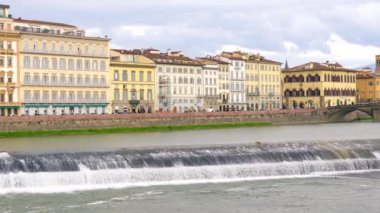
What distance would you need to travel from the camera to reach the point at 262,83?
126188 mm

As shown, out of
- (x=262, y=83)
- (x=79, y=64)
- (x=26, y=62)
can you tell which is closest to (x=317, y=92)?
(x=262, y=83)

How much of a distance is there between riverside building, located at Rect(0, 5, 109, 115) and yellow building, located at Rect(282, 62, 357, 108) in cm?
4904

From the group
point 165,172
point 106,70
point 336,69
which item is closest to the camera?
point 165,172

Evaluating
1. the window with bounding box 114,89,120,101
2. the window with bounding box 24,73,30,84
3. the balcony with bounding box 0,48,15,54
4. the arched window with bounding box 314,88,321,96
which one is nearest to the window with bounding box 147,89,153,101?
the window with bounding box 114,89,120,101

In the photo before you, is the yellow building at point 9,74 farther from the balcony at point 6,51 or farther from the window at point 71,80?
the window at point 71,80

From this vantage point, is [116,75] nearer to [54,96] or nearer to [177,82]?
[54,96]

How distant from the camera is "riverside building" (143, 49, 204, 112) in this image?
102938mm

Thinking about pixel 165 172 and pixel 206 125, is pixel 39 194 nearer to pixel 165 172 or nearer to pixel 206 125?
pixel 165 172

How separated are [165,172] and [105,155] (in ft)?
9.64

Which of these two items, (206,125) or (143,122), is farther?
(206,125)

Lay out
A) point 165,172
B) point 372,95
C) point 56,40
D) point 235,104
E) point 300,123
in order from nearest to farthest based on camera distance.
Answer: point 165,172 → point 56,40 → point 300,123 → point 235,104 → point 372,95

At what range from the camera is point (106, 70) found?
3681 inches

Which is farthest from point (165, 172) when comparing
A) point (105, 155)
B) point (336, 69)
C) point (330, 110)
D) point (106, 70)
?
point (336, 69)

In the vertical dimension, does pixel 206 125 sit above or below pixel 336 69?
below
